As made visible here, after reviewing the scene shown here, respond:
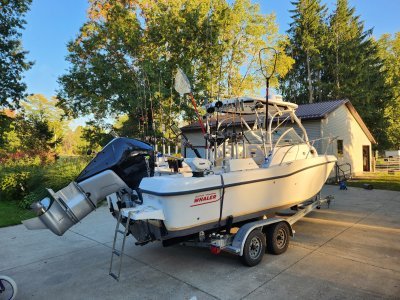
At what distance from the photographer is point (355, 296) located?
10.6 ft

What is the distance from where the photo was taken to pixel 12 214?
792cm

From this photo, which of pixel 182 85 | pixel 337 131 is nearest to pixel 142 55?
pixel 337 131

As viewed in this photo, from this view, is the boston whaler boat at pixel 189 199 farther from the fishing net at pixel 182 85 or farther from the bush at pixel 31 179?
the bush at pixel 31 179

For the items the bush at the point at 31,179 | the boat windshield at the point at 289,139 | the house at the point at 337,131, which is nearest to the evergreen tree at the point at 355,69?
the house at the point at 337,131

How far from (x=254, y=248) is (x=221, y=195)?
0.97m

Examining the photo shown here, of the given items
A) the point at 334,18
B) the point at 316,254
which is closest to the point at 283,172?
the point at 316,254

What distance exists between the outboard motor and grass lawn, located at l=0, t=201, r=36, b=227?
4.03 meters

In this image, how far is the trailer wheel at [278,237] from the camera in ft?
14.6

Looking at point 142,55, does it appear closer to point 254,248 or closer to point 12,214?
point 12,214

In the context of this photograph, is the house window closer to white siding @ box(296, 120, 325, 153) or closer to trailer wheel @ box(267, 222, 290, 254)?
white siding @ box(296, 120, 325, 153)

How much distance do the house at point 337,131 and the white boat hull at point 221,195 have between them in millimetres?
6042

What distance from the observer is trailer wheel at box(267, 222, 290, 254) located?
14.6ft

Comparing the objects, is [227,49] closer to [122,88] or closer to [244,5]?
[244,5]

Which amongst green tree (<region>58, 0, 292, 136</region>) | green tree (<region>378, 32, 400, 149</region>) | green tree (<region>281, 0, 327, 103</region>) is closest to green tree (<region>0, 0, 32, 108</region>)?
green tree (<region>58, 0, 292, 136</region>)
